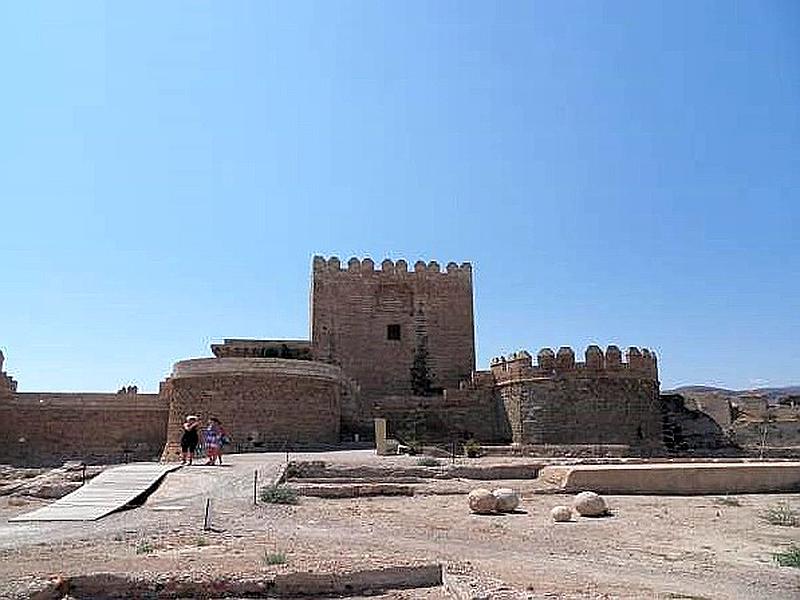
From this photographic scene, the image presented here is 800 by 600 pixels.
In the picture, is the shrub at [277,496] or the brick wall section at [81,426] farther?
the brick wall section at [81,426]

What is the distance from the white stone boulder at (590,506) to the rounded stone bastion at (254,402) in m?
11.3

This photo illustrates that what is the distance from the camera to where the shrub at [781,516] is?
10.7 m

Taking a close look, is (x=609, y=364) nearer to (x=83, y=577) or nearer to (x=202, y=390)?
(x=202, y=390)

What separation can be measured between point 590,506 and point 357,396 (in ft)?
57.1

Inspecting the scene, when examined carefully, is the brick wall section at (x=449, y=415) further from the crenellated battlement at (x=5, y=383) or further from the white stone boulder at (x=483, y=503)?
the white stone boulder at (x=483, y=503)

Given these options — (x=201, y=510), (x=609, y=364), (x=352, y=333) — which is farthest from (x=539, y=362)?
(x=201, y=510)

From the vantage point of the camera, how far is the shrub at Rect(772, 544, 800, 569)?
25.7 feet

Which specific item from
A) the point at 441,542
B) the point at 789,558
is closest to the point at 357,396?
the point at 441,542

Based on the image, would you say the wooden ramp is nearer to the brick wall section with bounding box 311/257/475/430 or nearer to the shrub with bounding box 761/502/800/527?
the shrub with bounding box 761/502/800/527

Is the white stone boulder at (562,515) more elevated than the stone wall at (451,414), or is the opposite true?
the stone wall at (451,414)

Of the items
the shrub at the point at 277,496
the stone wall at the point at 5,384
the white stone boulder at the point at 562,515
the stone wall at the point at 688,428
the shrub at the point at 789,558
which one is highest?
the stone wall at the point at 5,384

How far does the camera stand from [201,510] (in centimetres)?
1123

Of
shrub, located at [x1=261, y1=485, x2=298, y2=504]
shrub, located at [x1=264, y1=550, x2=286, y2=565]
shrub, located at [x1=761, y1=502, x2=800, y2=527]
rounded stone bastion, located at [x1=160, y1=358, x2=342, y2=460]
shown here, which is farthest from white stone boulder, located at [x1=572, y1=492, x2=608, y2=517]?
rounded stone bastion, located at [x1=160, y1=358, x2=342, y2=460]

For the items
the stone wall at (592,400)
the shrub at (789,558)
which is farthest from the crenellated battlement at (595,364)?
the shrub at (789,558)
